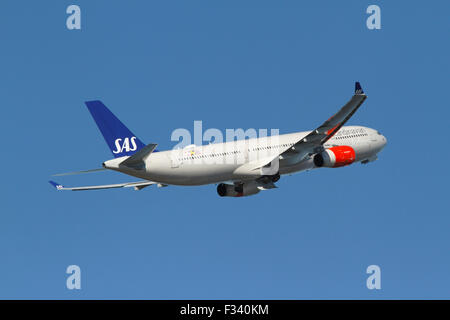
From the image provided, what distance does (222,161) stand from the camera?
70.1m

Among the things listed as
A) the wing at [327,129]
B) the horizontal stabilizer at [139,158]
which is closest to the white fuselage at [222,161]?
the horizontal stabilizer at [139,158]

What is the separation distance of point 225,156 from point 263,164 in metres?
3.25

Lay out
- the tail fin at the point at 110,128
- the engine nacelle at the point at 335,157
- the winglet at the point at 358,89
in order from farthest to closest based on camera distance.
Result: the engine nacelle at the point at 335,157
the tail fin at the point at 110,128
the winglet at the point at 358,89

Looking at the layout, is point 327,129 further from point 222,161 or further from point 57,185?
point 57,185

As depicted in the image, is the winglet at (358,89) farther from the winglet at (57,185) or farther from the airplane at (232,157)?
the winglet at (57,185)

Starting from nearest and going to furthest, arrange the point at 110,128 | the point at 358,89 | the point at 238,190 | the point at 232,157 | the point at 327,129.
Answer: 1. the point at 358,89
2. the point at 110,128
3. the point at 327,129
4. the point at 232,157
5. the point at 238,190

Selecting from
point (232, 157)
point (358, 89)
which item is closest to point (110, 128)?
point (232, 157)

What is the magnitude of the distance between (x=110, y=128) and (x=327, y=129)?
15895 mm

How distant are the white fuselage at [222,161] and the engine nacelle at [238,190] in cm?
200

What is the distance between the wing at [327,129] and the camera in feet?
217

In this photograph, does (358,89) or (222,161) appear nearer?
(358,89)

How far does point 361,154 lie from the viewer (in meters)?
78.5

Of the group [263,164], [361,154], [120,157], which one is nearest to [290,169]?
[263,164]
